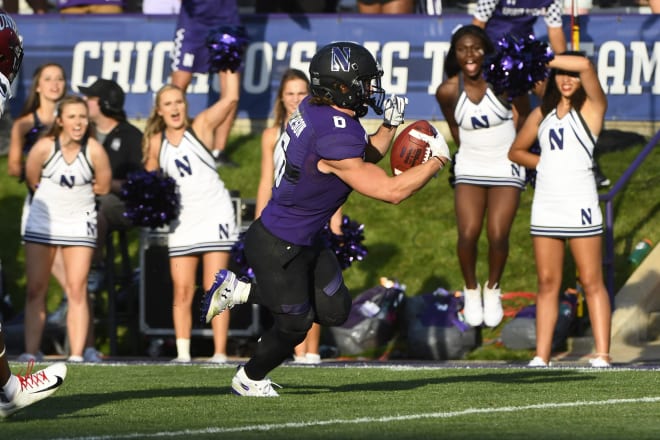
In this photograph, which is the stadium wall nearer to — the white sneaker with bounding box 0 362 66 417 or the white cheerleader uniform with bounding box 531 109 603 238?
the white cheerleader uniform with bounding box 531 109 603 238

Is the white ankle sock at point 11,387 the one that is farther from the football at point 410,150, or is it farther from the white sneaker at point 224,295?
the football at point 410,150

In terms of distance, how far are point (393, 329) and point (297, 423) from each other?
5.78m

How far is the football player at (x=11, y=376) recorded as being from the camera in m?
7.19

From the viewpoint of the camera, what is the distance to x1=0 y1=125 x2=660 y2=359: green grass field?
1277cm

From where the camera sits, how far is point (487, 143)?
469 inches

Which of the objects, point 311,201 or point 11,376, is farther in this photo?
point 311,201

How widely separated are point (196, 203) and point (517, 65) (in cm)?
286

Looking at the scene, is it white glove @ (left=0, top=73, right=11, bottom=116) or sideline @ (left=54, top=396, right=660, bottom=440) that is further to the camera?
white glove @ (left=0, top=73, right=11, bottom=116)

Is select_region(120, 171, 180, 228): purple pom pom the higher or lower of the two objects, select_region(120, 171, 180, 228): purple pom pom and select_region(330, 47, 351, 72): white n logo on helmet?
the lower

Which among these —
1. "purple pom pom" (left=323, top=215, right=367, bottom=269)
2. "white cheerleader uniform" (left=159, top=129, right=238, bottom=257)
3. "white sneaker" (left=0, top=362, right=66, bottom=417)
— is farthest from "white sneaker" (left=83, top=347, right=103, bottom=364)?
"white sneaker" (left=0, top=362, right=66, bottom=417)

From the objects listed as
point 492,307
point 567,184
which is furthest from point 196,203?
point 567,184

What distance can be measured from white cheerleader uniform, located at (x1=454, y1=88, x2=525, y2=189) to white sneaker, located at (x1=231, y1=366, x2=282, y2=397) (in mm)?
3843

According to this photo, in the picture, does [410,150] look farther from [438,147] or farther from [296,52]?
[296,52]

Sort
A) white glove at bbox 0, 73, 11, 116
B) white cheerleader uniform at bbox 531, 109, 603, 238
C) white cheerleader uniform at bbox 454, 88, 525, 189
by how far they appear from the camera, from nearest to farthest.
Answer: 1. white glove at bbox 0, 73, 11, 116
2. white cheerleader uniform at bbox 531, 109, 603, 238
3. white cheerleader uniform at bbox 454, 88, 525, 189
